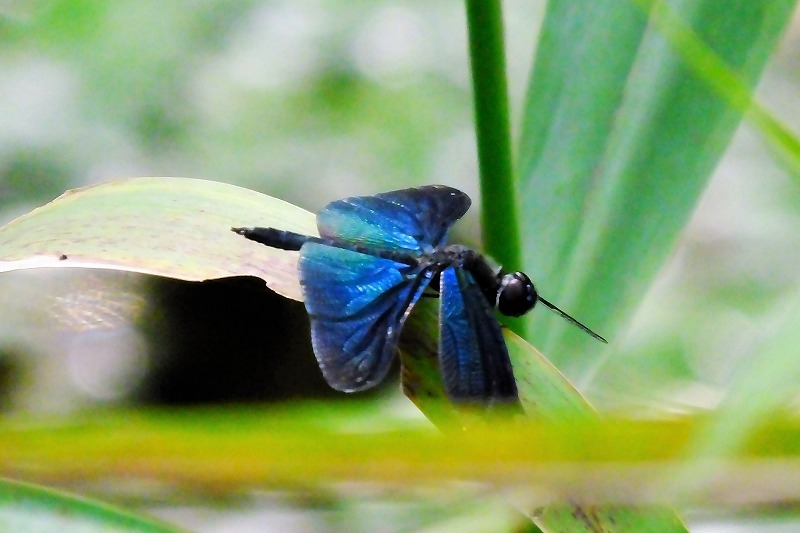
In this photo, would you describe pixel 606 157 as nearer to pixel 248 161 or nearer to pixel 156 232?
pixel 156 232

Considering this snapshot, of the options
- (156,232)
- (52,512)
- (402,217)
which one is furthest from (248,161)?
(52,512)

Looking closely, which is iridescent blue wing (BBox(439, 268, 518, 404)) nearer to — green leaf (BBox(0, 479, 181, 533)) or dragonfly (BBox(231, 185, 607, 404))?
dragonfly (BBox(231, 185, 607, 404))

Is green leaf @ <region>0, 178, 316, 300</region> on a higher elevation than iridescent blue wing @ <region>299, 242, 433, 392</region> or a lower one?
higher

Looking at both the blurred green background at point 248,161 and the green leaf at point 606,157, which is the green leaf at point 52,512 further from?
the blurred green background at point 248,161

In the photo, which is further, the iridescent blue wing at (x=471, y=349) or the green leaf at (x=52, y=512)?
the iridescent blue wing at (x=471, y=349)

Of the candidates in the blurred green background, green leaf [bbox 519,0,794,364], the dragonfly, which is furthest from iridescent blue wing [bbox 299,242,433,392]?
the blurred green background

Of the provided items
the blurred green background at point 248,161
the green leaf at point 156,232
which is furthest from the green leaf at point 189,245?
the blurred green background at point 248,161
